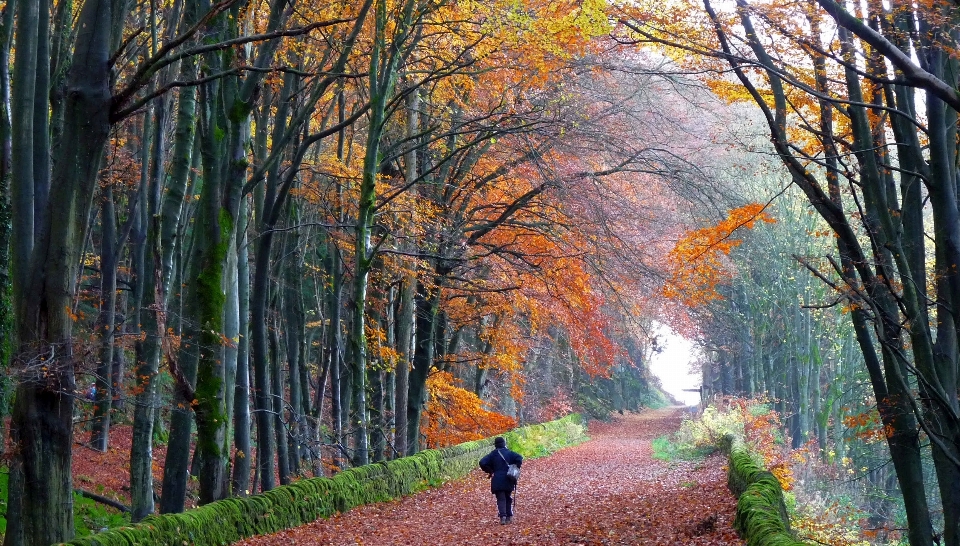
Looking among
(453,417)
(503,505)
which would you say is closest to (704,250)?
(503,505)

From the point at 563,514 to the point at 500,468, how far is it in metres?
1.43

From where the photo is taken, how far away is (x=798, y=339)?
29.1 metres

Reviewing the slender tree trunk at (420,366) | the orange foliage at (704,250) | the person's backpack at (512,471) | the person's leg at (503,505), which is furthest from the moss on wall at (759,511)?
the slender tree trunk at (420,366)

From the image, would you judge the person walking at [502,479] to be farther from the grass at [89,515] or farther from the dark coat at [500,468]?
the grass at [89,515]

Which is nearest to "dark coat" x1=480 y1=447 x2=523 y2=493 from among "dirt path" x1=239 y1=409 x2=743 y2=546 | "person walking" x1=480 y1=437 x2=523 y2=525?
"person walking" x1=480 y1=437 x2=523 y2=525

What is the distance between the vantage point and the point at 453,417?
930 inches

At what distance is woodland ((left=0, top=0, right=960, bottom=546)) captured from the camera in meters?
7.22

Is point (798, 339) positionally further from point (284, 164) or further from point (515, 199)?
point (284, 164)

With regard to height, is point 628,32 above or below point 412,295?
above

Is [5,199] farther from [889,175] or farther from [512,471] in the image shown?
[889,175]

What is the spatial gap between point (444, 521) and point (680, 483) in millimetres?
5924

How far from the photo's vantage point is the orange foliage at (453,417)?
22297 mm

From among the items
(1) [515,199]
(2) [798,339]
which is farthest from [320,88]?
(2) [798,339]

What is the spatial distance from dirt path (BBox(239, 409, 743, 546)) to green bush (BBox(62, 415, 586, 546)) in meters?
0.22
